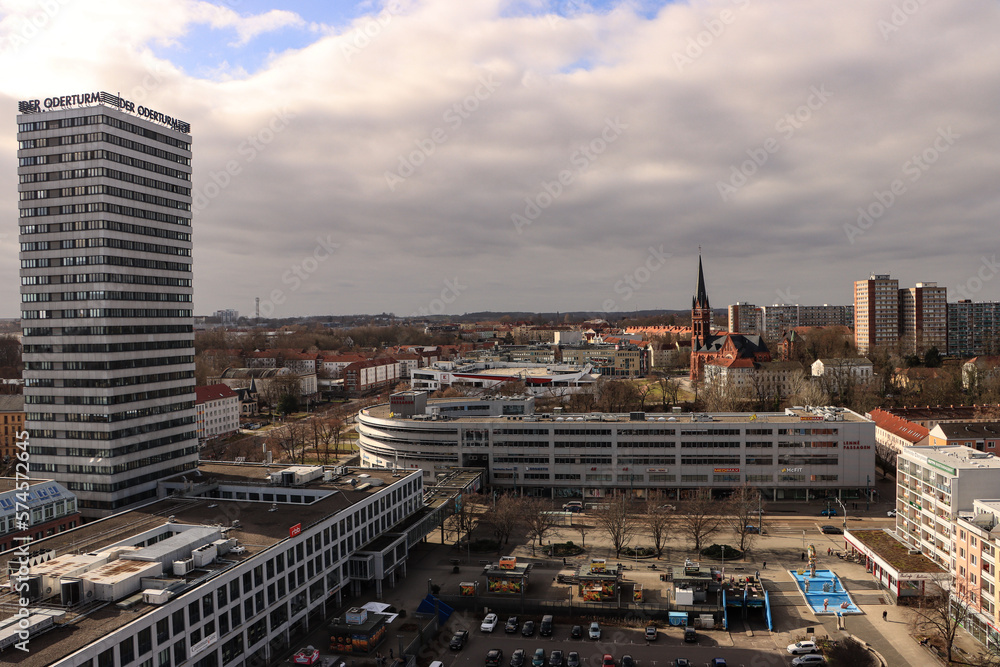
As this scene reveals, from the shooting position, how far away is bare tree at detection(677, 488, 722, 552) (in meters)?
60.6

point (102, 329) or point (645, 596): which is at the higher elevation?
point (102, 329)

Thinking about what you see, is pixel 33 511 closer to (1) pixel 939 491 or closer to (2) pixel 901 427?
(1) pixel 939 491

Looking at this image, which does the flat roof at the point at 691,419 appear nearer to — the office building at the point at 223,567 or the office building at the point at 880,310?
the office building at the point at 223,567

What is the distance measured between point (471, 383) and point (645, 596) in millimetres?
114936

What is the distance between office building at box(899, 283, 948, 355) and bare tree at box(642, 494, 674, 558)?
155024 millimetres

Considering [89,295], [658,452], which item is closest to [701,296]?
[658,452]

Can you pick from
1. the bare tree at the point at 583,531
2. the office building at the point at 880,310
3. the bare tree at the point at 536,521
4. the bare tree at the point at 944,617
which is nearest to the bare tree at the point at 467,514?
the bare tree at the point at 536,521

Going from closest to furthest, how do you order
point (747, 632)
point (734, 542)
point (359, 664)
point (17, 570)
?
point (17, 570) → point (359, 664) → point (747, 632) → point (734, 542)

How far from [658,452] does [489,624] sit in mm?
38722

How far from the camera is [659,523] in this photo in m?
59.6

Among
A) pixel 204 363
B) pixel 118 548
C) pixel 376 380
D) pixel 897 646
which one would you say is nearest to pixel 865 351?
pixel 376 380

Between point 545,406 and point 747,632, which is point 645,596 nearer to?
point 747,632

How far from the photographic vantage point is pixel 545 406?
417 feet

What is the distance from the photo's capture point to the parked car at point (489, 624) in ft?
150
